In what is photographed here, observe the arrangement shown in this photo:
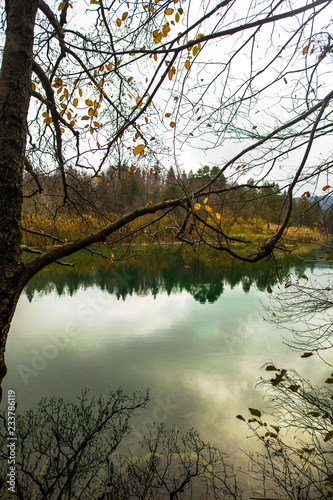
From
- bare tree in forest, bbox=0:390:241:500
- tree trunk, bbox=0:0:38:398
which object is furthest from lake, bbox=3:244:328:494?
tree trunk, bbox=0:0:38:398

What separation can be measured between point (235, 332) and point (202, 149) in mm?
5895

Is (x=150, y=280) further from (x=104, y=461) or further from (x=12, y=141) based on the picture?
(x=12, y=141)

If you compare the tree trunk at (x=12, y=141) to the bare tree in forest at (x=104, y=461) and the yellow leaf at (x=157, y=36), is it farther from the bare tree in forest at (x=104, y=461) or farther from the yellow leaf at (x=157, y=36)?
the bare tree in forest at (x=104, y=461)

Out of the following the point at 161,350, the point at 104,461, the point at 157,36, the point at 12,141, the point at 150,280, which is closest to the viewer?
the point at 12,141

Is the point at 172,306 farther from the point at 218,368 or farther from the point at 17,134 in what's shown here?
the point at 17,134

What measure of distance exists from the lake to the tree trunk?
0.96m

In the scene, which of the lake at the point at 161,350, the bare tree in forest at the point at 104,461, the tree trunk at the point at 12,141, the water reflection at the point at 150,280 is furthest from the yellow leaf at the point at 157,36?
the water reflection at the point at 150,280

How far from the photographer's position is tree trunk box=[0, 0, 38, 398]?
1267 millimetres

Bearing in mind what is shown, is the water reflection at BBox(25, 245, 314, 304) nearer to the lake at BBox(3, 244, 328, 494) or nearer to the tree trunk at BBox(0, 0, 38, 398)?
the lake at BBox(3, 244, 328, 494)

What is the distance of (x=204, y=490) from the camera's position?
278 cm

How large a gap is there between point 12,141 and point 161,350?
549cm

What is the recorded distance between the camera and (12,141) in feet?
4.33

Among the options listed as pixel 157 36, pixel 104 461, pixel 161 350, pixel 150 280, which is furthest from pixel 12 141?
pixel 150 280

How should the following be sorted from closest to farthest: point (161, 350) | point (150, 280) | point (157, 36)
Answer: point (157, 36) < point (161, 350) < point (150, 280)
